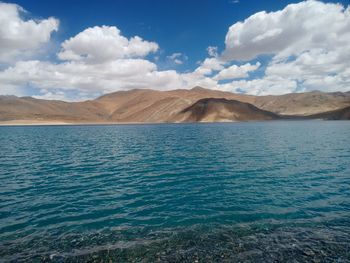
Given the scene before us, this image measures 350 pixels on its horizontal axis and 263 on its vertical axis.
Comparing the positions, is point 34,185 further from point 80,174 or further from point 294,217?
point 294,217

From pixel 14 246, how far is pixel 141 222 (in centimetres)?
A: 563

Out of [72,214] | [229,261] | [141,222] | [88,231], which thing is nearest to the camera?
[229,261]

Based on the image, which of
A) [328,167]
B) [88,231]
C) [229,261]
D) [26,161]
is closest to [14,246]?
[88,231]

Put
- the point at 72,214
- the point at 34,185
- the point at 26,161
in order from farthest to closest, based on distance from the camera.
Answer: the point at 26,161
the point at 34,185
the point at 72,214

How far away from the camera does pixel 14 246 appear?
10.8 metres

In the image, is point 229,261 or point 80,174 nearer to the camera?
point 229,261

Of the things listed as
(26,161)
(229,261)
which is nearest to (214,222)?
(229,261)

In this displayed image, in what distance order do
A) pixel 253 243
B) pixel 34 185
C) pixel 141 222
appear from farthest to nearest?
pixel 34 185 → pixel 141 222 → pixel 253 243

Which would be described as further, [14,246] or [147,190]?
[147,190]

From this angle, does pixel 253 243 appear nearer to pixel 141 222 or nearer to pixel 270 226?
pixel 270 226

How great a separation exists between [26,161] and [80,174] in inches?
468

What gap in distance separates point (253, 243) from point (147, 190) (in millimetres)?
9550

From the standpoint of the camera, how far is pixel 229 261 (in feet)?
30.9

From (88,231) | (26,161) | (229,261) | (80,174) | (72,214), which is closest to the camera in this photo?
(229,261)
